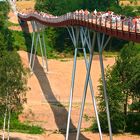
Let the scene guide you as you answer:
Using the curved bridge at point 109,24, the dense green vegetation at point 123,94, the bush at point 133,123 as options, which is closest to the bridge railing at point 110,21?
the curved bridge at point 109,24

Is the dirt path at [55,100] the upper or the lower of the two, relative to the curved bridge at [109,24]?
lower

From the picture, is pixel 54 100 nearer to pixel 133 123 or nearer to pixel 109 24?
pixel 133 123

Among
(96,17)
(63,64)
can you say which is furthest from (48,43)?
(96,17)

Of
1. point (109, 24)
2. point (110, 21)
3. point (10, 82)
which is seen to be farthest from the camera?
point (10, 82)

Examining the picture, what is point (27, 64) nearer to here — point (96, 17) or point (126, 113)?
point (126, 113)

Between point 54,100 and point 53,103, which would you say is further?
point 54,100

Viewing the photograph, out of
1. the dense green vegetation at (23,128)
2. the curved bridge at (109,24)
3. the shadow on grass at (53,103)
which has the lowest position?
the dense green vegetation at (23,128)

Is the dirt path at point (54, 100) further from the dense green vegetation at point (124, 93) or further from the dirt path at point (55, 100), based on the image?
the dense green vegetation at point (124, 93)

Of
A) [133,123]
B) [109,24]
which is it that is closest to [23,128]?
[133,123]
